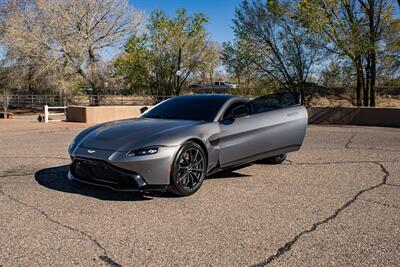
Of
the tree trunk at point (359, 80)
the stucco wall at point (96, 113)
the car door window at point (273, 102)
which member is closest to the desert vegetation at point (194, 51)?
the tree trunk at point (359, 80)

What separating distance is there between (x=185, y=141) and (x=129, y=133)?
2.45 feet

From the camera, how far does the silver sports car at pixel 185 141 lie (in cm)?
495

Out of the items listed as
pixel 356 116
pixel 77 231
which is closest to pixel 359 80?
pixel 356 116

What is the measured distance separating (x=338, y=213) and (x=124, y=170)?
2.52m

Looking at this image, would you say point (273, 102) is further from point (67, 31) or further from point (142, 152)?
point (67, 31)

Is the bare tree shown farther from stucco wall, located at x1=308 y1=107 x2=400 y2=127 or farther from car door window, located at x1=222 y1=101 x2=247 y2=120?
car door window, located at x1=222 y1=101 x2=247 y2=120

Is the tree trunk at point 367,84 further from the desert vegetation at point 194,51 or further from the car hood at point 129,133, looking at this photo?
the car hood at point 129,133

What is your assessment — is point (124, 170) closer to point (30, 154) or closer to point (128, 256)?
point (128, 256)

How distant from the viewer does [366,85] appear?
21.5 m


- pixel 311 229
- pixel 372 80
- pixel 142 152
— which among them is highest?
pixel 372 80

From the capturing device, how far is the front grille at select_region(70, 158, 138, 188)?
193 inches

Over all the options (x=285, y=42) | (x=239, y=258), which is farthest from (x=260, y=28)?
(x=239, y=258)

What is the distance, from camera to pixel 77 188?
5652 mm

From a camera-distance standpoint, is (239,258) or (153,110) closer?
(239,258)
